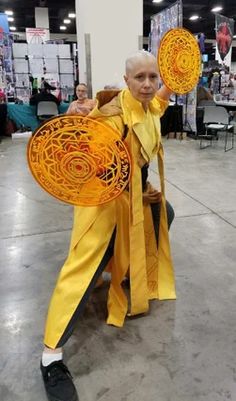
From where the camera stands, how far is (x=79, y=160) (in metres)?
1.29

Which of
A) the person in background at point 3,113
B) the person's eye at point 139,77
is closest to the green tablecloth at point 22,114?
the person in background at point 3,113

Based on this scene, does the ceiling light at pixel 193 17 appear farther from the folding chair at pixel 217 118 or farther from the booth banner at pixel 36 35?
the folding chair at pixel 217 118

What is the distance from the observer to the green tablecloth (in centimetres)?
847

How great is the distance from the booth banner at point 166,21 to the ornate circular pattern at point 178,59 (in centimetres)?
528

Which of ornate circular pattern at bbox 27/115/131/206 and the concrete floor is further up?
ornate circular pattern at bbox 27/115/131/206

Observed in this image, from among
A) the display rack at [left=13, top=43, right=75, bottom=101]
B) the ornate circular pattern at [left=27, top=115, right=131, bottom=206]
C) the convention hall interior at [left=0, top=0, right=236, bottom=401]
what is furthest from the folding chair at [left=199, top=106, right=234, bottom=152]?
the ornate circular pattern at [left=27, top=115, right=131, bottom=206]

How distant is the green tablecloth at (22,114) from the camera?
27.8 feet

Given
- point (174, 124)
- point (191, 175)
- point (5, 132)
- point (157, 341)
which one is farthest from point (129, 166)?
point (5, 132)

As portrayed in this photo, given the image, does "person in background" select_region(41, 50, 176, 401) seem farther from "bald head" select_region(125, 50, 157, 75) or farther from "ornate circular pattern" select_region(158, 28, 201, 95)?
"ornate circular pattern" select_region(158, 28, 201, 95)

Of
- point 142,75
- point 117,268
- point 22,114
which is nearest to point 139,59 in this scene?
point 142,75

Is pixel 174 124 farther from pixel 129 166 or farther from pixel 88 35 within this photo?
pixel 129 166

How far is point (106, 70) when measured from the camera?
6984 millimetres

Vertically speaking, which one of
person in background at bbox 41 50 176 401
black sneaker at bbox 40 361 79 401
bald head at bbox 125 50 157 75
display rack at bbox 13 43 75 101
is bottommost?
black sneaker at bbox 40 361 79 401

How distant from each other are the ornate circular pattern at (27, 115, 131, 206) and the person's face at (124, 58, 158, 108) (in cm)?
30
